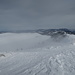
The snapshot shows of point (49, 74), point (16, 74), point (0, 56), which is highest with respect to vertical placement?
point (49, 74)

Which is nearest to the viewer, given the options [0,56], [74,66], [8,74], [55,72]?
[55,72]

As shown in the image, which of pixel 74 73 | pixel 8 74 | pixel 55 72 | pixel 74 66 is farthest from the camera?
pixel 8 74

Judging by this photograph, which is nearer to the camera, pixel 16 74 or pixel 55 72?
pixel 55 72

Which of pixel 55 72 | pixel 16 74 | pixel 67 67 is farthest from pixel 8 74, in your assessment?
pixel 67 67

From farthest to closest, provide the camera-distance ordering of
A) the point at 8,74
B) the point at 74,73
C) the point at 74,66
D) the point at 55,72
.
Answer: the point at 8,74
the point at 74,66
the point at 55,72
the point at 74,73

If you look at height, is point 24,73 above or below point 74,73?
below

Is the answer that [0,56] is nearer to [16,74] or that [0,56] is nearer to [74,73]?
[16,74]

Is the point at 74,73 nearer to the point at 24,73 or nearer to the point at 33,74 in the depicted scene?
the point at 33,74

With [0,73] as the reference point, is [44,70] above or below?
above

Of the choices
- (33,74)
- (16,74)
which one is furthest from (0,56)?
(33,74)
